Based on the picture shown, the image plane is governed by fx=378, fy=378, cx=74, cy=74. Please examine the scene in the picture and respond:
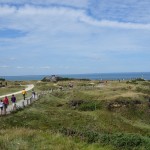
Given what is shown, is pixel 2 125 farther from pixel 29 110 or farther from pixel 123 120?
pixel 123 120

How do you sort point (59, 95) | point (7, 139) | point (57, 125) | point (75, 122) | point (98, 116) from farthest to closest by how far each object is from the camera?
point (59, 95)
point (98, 116)
point (75, 122)
point (57, 125)
point (7, 139)

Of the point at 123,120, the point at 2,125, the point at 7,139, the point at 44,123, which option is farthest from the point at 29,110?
the point at 7,139

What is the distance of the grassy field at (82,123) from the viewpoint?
26.8m

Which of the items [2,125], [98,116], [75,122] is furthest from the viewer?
[98,116]

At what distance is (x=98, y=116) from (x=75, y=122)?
542cm

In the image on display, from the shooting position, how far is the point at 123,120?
4928 centimetres

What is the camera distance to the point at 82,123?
43.5m

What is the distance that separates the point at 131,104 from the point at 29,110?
64.0 feet

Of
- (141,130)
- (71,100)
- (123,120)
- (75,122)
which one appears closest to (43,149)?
(75,122)

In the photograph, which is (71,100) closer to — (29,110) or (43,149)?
(29,110)

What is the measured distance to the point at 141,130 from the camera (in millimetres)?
44250

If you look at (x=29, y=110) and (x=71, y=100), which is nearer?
(x=29, y=110)

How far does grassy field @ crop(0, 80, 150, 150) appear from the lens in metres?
26.8

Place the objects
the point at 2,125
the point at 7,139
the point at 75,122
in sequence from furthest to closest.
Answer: the point at 75,122, the point at 2,125, the point at 7,139
